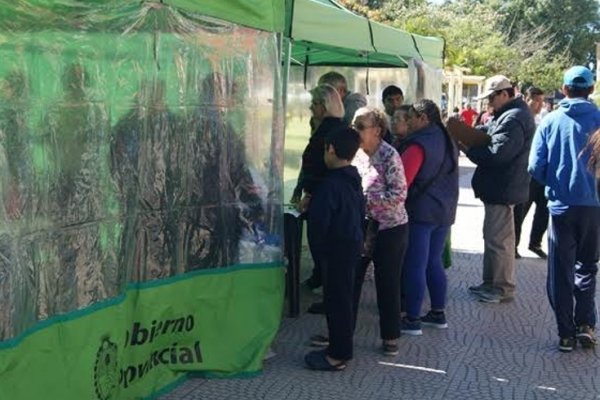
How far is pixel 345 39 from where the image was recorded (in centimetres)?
588

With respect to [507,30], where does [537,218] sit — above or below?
below

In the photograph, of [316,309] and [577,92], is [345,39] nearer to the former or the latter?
[577,92]

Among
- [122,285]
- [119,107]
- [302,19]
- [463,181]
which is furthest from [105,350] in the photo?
[463,181]

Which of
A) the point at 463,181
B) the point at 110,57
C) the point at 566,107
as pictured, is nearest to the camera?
the point at 110,57

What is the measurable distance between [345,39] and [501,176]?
1.64 metres

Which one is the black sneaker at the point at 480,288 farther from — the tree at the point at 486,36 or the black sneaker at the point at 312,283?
the tree at the point at 486,36

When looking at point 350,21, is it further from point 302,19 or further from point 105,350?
point 105,350

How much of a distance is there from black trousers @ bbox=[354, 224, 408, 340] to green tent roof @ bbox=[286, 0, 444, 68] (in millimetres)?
1422

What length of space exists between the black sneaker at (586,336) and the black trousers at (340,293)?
5.33 feet

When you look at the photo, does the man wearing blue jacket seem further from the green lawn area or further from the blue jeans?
the green lawn area

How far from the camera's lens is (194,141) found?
435 centimetres

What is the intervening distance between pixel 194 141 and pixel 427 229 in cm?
192

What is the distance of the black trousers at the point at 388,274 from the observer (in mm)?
4922

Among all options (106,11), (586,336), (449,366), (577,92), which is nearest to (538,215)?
(586,336)
